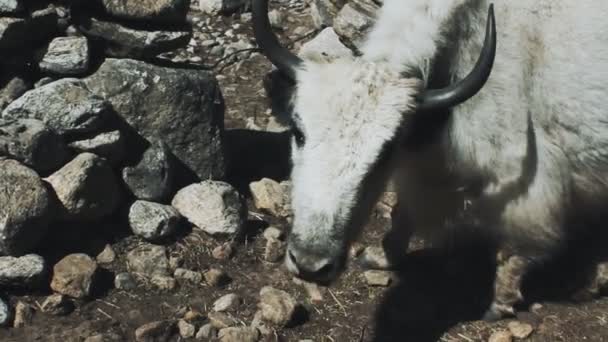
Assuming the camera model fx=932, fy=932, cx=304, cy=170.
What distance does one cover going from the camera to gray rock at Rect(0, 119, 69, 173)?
536cm

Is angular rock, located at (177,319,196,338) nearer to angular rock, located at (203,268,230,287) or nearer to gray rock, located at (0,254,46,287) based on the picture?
angular rock, located at (203,268,230,287)

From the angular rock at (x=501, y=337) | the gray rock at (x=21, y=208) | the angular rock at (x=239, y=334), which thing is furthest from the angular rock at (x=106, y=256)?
the angular rock at (x=501, y=337)

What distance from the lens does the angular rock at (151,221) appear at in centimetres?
566

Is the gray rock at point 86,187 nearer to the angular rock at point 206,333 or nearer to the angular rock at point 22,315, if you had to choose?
the angular rock at point 22,315

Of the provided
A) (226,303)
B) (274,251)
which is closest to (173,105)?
(274,251)

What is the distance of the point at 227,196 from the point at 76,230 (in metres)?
0.95

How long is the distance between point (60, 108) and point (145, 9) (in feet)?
2.97

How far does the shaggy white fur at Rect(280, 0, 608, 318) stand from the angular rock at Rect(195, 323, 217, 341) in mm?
924

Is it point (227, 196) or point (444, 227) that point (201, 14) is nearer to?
point (227, 196)

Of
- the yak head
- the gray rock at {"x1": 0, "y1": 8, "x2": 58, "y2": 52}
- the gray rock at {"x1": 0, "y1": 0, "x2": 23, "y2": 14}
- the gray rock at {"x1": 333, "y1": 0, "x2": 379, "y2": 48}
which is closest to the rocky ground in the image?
the gray rock at {"x1": 0, "y1": 8, "x2": 58, "y2": 52}

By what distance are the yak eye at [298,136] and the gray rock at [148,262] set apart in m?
1.41

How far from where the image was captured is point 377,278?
221 inches

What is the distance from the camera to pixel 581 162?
5.14 metres

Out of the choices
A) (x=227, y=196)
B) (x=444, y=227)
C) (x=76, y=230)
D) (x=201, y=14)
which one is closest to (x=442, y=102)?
(x=444, y=227)
